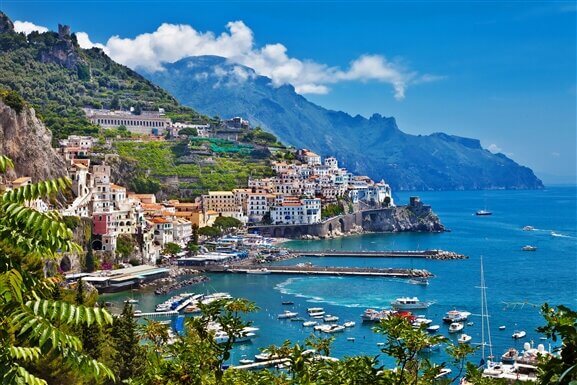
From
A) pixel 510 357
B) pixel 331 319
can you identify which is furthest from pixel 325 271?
pixel 510 357

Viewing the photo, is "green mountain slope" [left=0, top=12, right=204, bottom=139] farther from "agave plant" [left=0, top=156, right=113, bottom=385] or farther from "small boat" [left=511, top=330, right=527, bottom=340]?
"agave plant" [left=0, top=156, right=113, bottom=385]

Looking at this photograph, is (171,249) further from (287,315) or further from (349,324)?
(349,324)

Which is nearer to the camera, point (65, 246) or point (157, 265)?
point (65, 246)

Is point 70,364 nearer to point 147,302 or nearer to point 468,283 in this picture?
point 147,302

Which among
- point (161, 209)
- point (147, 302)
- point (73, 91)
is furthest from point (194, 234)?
point (73, 91)

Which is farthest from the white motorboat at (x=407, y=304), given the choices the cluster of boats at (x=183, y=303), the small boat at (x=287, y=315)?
the cluster of boats at (x=183, y=303)

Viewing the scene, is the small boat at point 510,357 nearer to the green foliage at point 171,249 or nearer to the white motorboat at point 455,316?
the white motorboat at point 455,316

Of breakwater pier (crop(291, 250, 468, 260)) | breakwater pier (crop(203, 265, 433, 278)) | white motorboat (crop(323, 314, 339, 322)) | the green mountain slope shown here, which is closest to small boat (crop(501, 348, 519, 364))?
white motorboat (crop(323, 314, 339, 322))

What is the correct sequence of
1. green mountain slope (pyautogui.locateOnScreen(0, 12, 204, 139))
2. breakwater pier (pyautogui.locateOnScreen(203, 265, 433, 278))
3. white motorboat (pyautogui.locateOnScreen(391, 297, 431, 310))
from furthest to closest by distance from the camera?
green mountain slope (pyautogui.locateOnScreen(0, 12, 204, 139)), breakwater pier (pyautogui.locateOnScreen(203, 265, 433, 278)), white motorboat (pyautogui.locateOnScreen(391, 297, 431, 310))
